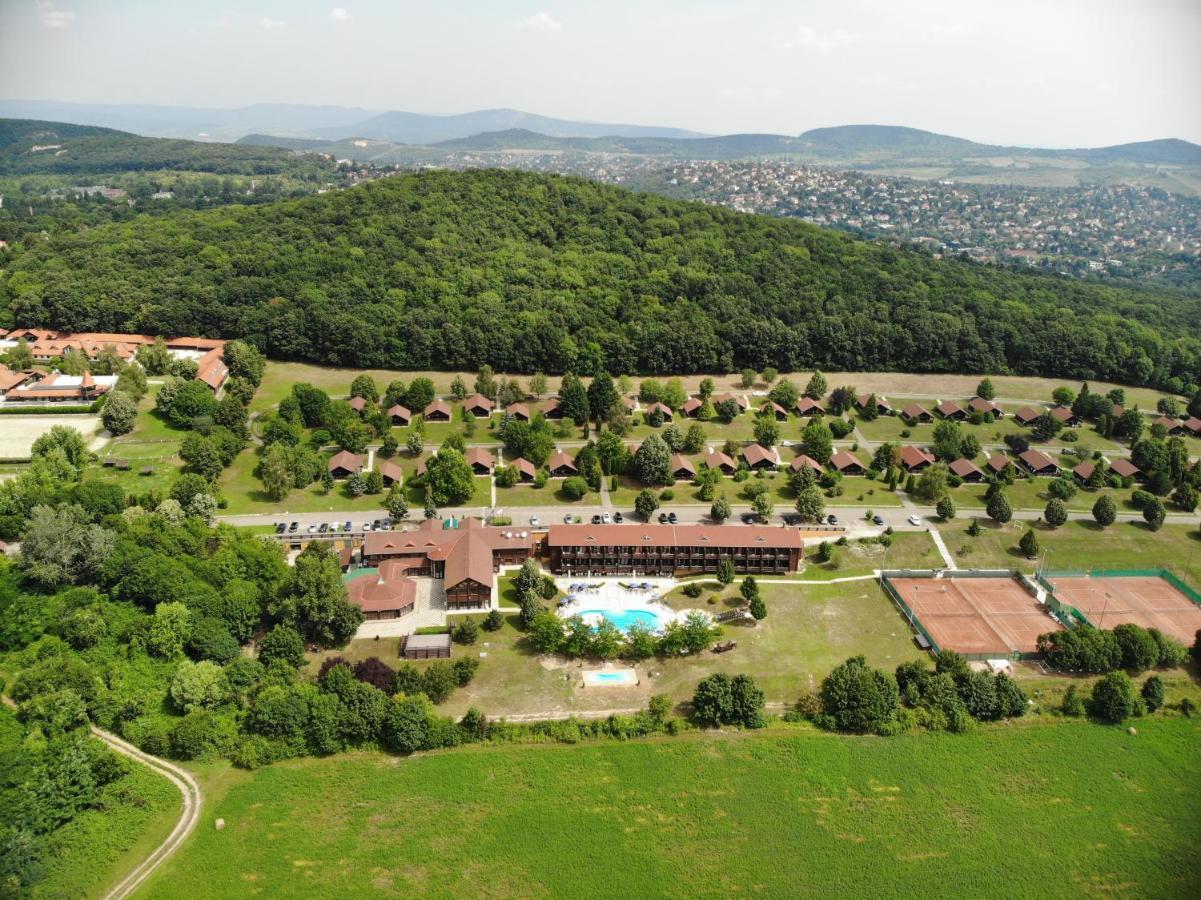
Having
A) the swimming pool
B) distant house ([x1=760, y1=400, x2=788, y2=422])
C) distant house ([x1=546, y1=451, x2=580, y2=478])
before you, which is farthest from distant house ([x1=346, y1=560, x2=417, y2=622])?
distant house ([x1=760, y1=400, x2=788, y2=422])

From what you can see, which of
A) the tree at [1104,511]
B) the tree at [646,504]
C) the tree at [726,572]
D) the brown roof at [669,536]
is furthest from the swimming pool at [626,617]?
the tree at [1104,511]

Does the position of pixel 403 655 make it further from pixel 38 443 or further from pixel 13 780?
pixel 38 443

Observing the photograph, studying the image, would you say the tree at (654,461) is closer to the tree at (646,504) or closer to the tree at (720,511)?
the tree at (646,504)

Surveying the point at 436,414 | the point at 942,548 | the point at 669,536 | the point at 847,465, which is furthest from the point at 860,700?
the point at 436,414

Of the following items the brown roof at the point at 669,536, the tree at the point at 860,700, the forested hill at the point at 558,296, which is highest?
the forested hill at the point at 558,296

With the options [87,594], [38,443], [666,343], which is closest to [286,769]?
[87,594]
